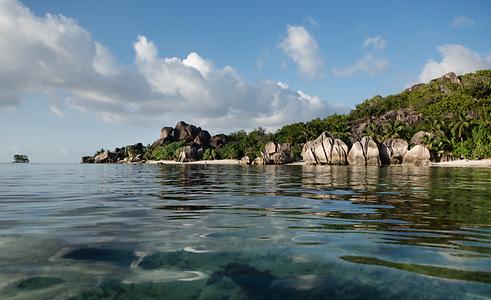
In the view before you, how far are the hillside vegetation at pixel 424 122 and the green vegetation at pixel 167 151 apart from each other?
26.7m

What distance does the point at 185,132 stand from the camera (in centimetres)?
16225

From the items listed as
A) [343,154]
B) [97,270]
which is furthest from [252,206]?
[343,154]

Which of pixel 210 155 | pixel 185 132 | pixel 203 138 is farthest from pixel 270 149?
pixel 185 132

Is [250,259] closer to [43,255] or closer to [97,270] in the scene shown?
[97,270]

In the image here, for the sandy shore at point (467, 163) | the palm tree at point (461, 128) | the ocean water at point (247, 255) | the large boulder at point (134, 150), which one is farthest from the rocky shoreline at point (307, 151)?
the ocean water at point (247, 255)

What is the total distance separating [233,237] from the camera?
6711 mm

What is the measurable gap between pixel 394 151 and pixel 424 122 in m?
18.3

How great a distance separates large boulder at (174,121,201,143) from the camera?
15962cm

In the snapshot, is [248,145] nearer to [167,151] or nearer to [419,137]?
[167,151]

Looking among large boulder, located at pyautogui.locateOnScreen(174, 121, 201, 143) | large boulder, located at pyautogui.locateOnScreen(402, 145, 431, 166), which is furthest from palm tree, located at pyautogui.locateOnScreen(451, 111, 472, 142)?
large boulder, located at pyautogui.locateOnScreen(174, 121, 201, 143)

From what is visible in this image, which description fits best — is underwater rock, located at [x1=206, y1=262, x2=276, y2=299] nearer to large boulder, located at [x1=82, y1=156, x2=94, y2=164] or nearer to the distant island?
the distant island

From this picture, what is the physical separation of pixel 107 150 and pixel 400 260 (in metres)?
187

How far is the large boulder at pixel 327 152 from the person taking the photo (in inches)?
3324

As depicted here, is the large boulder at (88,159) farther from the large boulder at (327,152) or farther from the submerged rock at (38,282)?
the submerged rock at (38,282)
